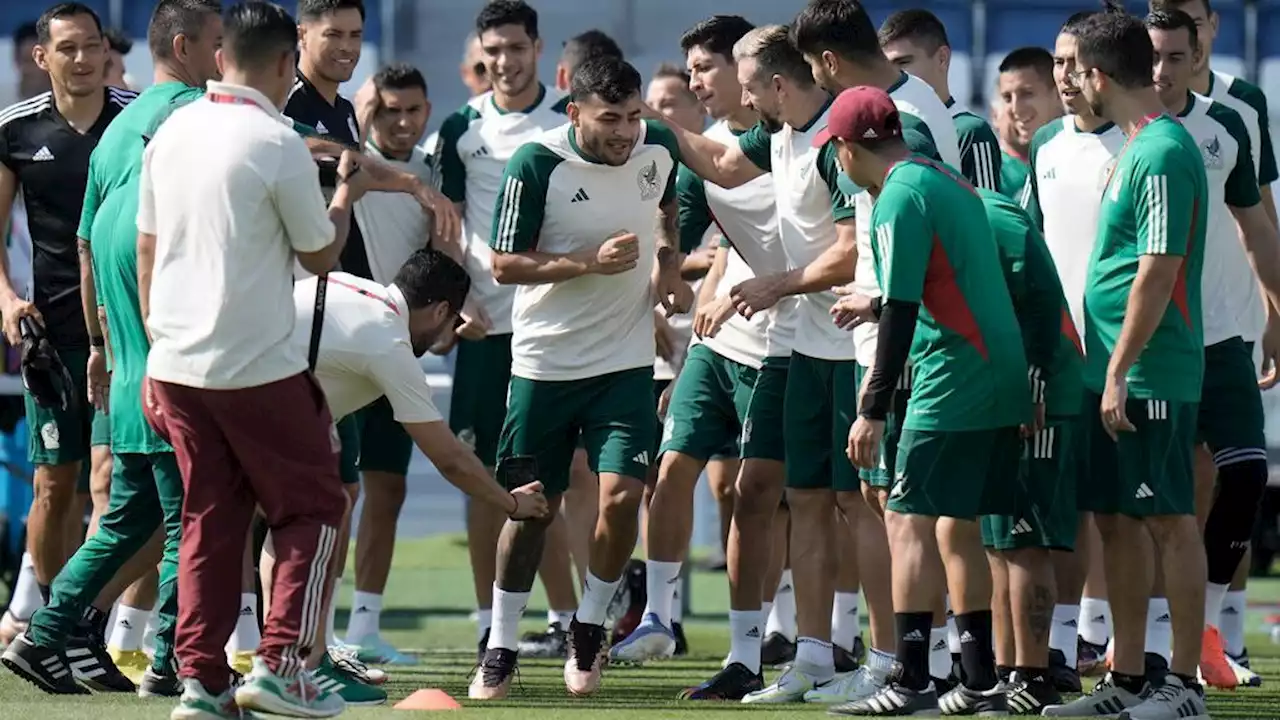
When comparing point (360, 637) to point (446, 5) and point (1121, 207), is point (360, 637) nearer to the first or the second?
point (1121, 207)

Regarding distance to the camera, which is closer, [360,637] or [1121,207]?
[1121,207]

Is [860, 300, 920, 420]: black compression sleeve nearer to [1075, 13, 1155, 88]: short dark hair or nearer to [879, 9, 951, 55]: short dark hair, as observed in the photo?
[1075, 13, 1155, 88]: short dark hair

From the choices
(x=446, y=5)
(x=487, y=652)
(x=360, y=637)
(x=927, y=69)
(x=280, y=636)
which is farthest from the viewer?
(x=446, y=5)

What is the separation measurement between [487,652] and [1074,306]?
256cm

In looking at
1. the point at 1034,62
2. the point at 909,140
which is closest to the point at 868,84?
the point at 909,140

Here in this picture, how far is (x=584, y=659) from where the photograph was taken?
26.9 ft

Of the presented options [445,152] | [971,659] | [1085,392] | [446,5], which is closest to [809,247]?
[1085,392]

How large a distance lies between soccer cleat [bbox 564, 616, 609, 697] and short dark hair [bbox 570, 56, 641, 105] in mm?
1948

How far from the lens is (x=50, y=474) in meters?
9.08

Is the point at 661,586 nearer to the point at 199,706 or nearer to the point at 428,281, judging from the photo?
the point at 428,281

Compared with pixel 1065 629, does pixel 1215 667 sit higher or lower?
lower

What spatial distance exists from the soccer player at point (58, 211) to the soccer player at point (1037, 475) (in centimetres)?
387

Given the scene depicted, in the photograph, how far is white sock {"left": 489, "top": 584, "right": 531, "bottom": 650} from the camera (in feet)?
26.5

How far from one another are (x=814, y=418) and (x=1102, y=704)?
5.16 feet
